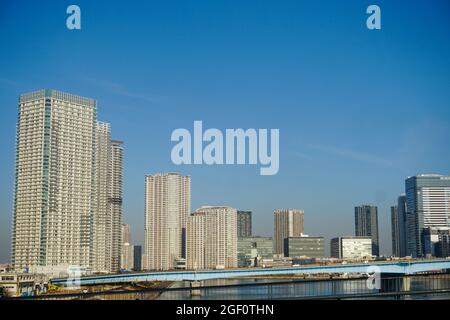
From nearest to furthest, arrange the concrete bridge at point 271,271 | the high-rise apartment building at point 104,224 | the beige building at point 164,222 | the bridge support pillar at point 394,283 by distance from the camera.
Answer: the bridge support pillar at point 394,283, the beige building at point 164,222, the concrete bridge at point 271,271, the high-rise apartment building at point 104,224

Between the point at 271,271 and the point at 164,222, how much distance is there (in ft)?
10.9

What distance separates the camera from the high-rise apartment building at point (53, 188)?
12.7 m

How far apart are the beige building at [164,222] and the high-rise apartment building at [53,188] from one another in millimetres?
2020

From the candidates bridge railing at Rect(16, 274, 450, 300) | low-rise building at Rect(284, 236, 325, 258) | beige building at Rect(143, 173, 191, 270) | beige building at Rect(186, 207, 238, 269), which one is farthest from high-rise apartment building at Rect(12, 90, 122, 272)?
low-rise building at Rect(284, 236, 325, 258)

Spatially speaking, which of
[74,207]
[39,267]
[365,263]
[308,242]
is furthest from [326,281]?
[74,207]

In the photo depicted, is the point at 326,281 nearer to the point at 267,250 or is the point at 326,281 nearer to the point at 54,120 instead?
the point at 267,250

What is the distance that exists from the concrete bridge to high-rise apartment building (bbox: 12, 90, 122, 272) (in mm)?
1647

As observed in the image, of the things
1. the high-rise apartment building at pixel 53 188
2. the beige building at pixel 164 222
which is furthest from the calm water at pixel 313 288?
the high-rise apartment building at pixel 53 188

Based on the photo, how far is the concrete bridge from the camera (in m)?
12.6

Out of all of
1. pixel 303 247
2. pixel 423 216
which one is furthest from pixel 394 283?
pixel 423 216

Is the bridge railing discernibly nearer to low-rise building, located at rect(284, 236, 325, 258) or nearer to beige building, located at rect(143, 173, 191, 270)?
low-rise building, located at rect(284, 236, 325, 258)

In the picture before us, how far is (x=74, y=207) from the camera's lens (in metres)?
16.8

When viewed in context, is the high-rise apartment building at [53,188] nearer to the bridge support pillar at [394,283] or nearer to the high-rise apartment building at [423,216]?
the bridge support pillar at [394,283]

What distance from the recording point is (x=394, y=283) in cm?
969
